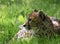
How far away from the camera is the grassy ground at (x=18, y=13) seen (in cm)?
681

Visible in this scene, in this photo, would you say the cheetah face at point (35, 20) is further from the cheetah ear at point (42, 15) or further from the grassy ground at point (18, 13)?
the grassy ground at point (18, 13)

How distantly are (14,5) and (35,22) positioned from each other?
2915 millimetres

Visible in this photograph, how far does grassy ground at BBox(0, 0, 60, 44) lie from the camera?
6811mm

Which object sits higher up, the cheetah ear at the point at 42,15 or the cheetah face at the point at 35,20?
the cheetah ear at the point at 42,15

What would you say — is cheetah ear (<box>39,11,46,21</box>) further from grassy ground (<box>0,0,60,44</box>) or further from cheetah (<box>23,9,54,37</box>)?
grassy ground (<box>0,0,60,44</box>)

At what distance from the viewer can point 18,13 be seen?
30.0ft

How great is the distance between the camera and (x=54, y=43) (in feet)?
21.7

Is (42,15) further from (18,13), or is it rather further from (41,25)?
(18,13)

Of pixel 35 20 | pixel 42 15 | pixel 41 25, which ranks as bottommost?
pixel 41 25

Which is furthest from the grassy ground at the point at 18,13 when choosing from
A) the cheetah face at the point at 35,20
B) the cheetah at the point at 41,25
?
the cheetah face at the point at 35,20

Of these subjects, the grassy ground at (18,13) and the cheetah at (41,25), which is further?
the cheetah at (41,25)

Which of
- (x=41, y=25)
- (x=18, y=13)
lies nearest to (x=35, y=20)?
(x=41, y=25)

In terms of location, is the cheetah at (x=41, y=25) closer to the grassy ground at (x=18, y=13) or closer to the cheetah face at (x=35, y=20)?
the cheetah face at (x=35, y=20)

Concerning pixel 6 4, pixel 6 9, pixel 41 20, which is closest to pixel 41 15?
pixel 41 20
